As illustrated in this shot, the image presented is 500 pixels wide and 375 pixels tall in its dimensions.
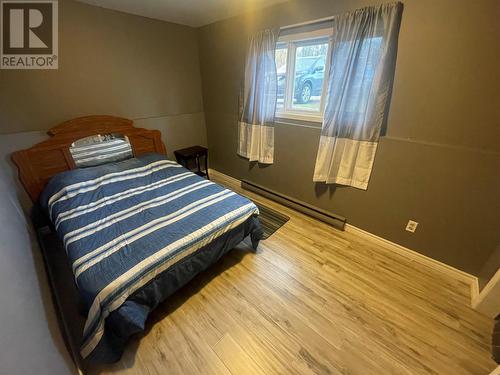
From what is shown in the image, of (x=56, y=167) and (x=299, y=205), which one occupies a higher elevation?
(x=56, y=167)

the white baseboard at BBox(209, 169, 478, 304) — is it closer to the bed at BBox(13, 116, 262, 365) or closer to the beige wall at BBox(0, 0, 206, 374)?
the bed at BBox(13, 116, 262, 365)

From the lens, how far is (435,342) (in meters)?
1.30

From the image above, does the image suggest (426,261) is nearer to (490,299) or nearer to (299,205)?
(490,299)

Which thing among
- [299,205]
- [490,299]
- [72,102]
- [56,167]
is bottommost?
[490,299]

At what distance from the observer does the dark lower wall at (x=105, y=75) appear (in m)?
2.00

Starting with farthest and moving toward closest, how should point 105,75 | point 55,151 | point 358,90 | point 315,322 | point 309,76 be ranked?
point 105,75
point 309,76
point 55,151
point 358,90
point 315,322

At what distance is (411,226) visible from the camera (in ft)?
6.11

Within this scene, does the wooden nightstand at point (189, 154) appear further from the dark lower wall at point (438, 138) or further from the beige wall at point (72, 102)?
the dark lower wall at point (438, 138)

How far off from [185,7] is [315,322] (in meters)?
3.17

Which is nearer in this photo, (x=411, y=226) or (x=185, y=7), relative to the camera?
(x=411, y=226)

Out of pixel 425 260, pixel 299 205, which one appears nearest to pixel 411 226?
pixel 425 260

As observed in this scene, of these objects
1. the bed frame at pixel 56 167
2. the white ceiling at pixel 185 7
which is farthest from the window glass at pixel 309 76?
the bed frame at pixel 56 167

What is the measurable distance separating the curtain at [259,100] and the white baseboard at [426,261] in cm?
140

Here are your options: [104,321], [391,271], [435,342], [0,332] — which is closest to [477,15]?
[391,271]
